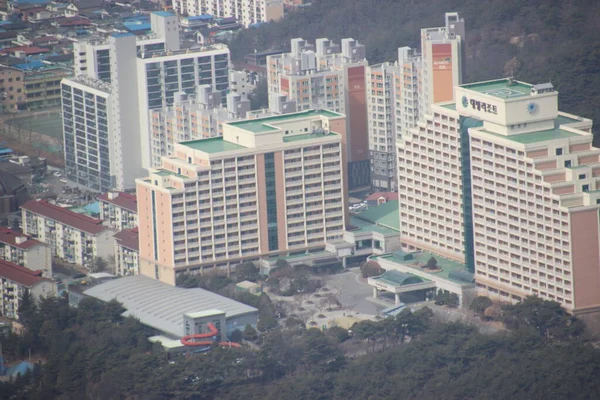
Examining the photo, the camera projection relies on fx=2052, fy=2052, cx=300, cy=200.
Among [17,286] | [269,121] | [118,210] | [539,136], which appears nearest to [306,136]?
[269,121]

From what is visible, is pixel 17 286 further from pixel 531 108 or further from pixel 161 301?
pixel 531 108

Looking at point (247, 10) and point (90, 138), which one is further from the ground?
point (247, 10)

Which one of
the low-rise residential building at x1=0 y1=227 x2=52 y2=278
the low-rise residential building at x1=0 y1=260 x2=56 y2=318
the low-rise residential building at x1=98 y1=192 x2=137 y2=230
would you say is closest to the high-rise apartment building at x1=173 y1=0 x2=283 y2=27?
the low-rise residential building at x1=98 y1=192 x2=137 y2=230

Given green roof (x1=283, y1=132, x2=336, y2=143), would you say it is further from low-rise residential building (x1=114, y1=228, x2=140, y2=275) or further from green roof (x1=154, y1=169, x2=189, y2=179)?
low-rise residential building (x1=114, y1=228, x2=140, y2=275)

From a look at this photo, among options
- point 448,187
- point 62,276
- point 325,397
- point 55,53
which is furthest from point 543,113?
point 55,53

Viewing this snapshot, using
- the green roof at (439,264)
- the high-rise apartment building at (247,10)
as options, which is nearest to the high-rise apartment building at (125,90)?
the green roof at (439,264)
